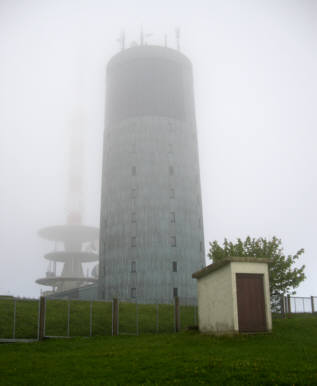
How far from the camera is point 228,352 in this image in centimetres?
1709

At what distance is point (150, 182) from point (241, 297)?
4266 cm

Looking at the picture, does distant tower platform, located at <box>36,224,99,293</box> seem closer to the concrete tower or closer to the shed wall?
the concrete tower

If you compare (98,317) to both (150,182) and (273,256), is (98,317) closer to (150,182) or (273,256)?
(273,256)

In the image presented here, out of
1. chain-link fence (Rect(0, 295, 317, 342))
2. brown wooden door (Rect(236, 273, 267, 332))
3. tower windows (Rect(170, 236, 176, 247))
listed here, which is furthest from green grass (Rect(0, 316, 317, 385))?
tower windows (Rect(170, 236, 176, 247))

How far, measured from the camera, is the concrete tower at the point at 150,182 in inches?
2418

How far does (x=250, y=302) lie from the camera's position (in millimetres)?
22953

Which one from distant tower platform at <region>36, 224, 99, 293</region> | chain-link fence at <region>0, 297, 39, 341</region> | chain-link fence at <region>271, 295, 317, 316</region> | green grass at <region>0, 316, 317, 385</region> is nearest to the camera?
green grass at <region>0, 316, 317, 385</region>

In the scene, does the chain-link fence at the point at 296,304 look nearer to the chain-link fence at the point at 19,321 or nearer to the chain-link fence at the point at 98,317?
the chain-link fence at the point at 98,317

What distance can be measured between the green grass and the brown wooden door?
Result: 35.8 inches

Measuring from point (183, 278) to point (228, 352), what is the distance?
44519mm

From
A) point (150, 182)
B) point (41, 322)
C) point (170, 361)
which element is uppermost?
point (150, 182)

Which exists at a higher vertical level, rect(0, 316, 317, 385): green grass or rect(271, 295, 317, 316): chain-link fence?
rect(271, 295, 317, 316): chain-link fence

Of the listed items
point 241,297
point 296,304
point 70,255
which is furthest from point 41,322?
point 70,255

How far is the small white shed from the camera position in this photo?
73.9ft
